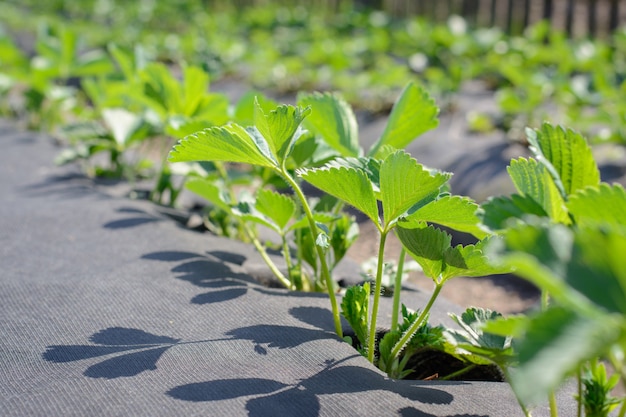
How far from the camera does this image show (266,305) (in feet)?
4.72

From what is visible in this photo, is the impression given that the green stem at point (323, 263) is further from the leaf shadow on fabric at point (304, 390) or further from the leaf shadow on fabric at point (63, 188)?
the leaf shadow on fabric at point (63, 188)

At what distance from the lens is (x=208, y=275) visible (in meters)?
1.62

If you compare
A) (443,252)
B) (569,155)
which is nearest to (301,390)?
(443,252)

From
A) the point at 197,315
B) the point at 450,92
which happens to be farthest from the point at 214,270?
the point at 450,92

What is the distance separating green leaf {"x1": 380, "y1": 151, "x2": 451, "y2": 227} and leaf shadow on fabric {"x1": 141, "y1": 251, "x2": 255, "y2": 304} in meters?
0.52

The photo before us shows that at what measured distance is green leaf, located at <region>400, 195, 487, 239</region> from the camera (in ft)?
3.50

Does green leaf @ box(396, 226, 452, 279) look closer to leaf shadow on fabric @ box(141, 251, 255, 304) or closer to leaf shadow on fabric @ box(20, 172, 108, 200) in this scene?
leaf shadow on fabric @ box(141, 251, 255, 304)

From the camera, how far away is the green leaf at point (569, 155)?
989 mm

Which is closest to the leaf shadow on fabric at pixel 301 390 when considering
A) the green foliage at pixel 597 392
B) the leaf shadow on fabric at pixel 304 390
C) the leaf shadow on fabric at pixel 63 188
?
the leaf shadow on fabric at pixel 304 390

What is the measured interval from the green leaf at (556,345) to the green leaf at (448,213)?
45 cm

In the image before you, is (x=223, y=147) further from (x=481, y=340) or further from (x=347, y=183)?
(x=481, y=340)

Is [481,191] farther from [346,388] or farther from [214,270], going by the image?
[346,388]

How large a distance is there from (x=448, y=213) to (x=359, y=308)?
0.86ft

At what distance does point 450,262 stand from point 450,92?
10.3ft
